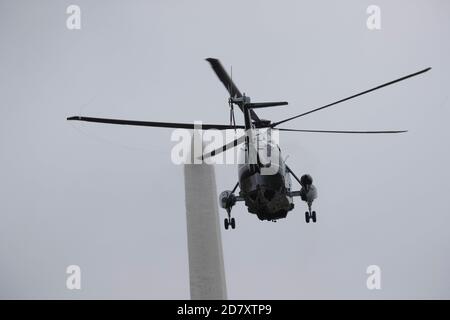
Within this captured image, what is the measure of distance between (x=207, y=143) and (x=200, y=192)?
8173 millimetres

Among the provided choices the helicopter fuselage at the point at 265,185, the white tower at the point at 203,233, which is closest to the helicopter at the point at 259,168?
the helicopter fuselage at the point at 265,185

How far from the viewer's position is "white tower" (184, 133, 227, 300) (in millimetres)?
73312

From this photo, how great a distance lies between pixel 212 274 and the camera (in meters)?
81.4

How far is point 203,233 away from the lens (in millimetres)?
78062

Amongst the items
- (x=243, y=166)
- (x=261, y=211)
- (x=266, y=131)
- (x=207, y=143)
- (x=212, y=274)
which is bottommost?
(x=212, y=274)

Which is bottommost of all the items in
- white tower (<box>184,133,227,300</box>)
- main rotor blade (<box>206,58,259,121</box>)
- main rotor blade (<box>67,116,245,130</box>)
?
white tower (<box>184,133,227,300</box>)

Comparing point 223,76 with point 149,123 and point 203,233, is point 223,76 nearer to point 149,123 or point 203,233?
point 149,123

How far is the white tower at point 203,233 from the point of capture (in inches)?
2886

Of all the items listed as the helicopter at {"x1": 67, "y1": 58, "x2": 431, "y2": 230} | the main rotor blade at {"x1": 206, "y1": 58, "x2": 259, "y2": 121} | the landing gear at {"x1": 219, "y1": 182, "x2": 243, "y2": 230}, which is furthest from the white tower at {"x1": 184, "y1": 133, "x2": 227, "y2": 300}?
the main rotor blade at {"x1": 206, "y1": 58, "x2": 259, "y2": 121}

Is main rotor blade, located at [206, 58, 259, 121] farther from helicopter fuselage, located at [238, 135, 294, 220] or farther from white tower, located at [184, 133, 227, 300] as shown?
white tower, located at [184, 133, 227, 300]
